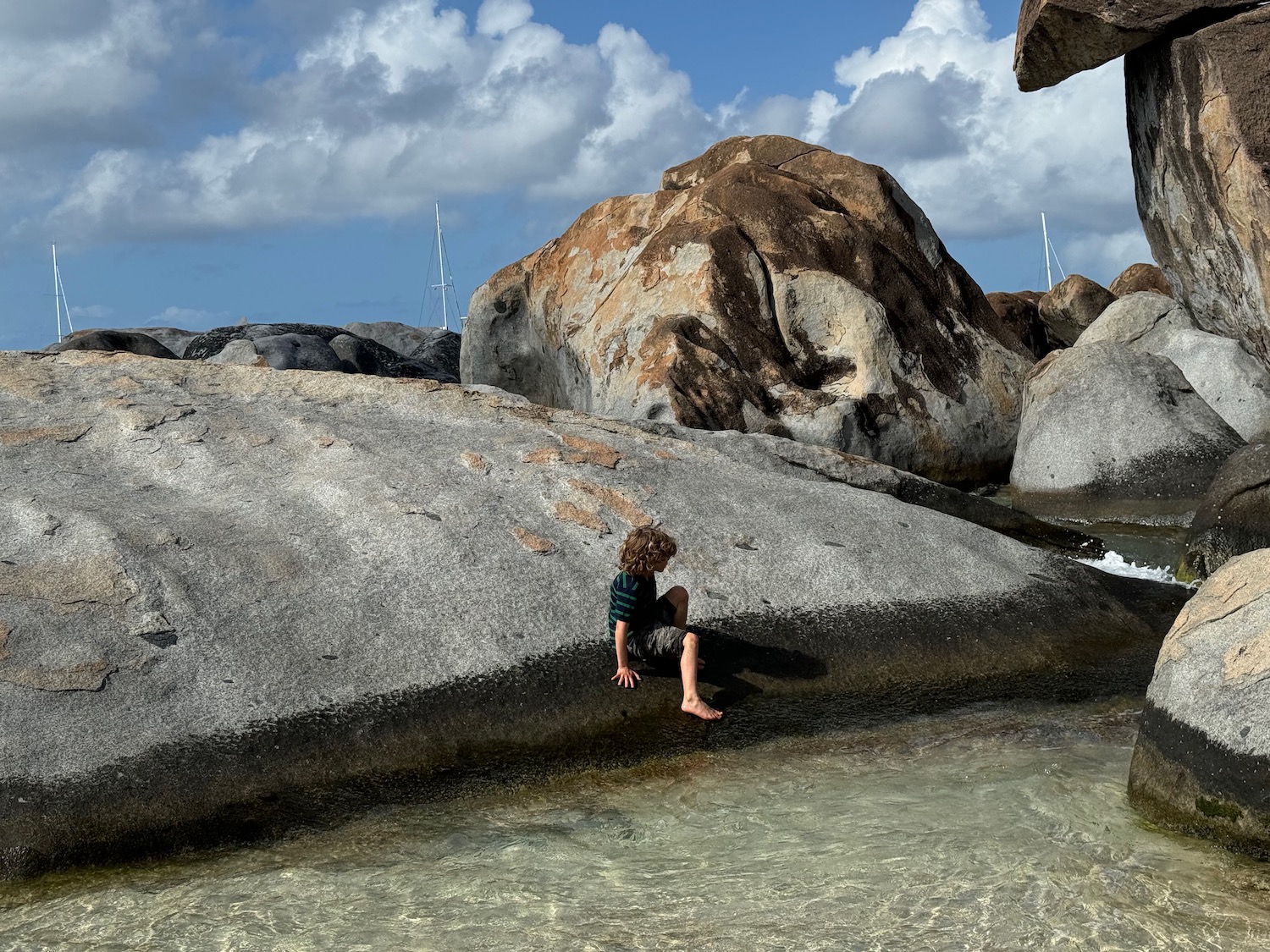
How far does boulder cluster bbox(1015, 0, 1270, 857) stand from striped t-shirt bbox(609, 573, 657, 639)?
240 centimetres

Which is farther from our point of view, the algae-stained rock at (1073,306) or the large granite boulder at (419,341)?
the large granite boulder at (419,341)

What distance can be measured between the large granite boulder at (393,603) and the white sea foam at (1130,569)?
1086mm

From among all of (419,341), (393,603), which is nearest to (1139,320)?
(393,603)

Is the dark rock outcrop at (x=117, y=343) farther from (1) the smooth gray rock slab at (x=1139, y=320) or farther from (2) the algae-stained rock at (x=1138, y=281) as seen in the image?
(2) the algae-stained rock at (x=1138, y=281)

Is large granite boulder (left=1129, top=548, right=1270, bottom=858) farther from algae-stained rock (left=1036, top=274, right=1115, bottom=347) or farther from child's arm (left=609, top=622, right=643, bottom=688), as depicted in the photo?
algae-stained rock (left=1036, top=274, right=1115, bottom=347)

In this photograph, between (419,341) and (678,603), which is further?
(419,341)

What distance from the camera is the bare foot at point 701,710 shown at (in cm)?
614

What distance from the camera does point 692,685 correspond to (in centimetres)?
618

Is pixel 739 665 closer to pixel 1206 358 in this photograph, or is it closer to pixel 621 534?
pixel 621 534

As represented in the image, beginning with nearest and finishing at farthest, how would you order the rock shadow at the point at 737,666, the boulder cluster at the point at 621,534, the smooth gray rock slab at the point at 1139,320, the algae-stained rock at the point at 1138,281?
the boulder cluster at the point at 621,534
the rock shadow at the point at 737,666
the smooth gray rock slab at the point at 1139,320
the algae-stained rock at the point at 1138,281

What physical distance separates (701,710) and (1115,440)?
830 centimetres

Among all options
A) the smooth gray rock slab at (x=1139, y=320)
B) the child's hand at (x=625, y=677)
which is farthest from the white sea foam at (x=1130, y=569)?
the smooth gray rock slab at (x=1139, y=320)

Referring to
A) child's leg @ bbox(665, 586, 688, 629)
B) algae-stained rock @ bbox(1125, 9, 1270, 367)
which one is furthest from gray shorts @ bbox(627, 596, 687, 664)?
algae-stained rock @ bbox(1125, 9, 1270, 367)

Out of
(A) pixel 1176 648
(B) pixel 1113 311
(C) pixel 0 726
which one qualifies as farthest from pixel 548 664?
(B) pixel 1113 311
